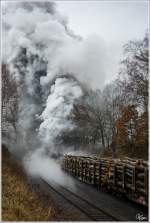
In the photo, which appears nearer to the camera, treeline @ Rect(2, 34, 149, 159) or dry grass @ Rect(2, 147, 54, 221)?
dry grass @ Rect(2, 147, 54, 221)

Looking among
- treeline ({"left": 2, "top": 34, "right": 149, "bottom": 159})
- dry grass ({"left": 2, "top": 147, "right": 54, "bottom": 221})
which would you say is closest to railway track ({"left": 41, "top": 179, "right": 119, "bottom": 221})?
dry grass ({"left": 2, "top": 147, "right": 54, "bottom": 221})

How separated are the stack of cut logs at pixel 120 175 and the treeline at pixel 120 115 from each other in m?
4.39

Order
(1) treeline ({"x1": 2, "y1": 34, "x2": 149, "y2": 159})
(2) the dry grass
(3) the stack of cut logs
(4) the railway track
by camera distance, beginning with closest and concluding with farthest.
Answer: (2) the dry grass → (4) the railway track → (3) the stack of cut logs → (1) treeline ({"x1": 2, "y1": 34, "x2": 149, "y2": 159})

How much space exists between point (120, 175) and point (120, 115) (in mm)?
15371

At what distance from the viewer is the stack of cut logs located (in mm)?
12211

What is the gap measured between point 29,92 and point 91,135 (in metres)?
6.93

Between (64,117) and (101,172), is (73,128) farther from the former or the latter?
(101,172)

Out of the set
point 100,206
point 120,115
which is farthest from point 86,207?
point 120,115

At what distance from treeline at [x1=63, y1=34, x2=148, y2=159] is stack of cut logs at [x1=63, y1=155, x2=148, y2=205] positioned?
4389 millimetres

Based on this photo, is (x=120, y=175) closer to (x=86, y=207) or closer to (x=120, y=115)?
(x=86, y=207)

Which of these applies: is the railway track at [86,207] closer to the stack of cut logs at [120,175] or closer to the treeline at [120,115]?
the stack of cut logs at [120,175]

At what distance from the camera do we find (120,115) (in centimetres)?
3000

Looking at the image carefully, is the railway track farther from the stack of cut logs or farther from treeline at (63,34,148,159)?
treeline at (63,34,148,159)

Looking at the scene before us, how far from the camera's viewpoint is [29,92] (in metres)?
34.0
